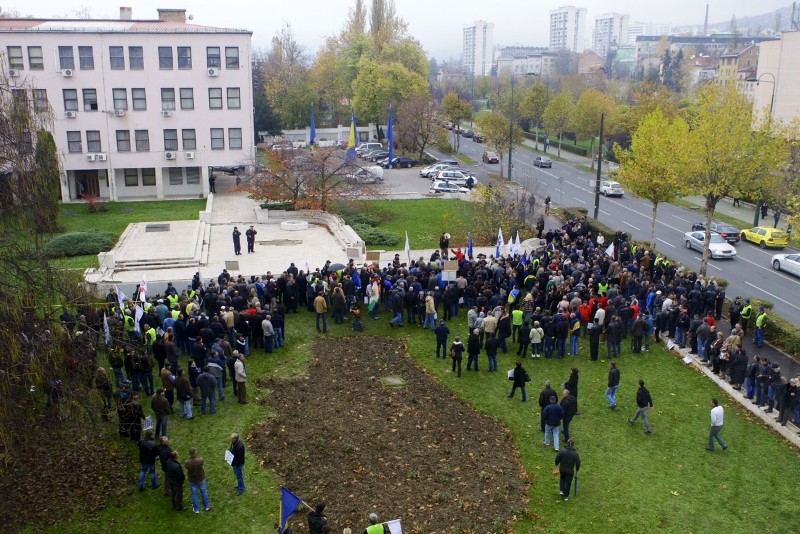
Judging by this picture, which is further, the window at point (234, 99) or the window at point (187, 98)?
Result: the window at point (234, 99)

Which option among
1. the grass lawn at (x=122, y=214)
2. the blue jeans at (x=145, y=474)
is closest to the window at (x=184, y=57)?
the grass lawn at (x=122, y=214)

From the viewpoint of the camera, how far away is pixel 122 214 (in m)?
41.3

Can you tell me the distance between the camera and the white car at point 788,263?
105 feet

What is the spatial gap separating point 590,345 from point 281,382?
8420mm

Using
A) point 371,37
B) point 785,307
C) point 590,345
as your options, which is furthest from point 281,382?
point 371,37

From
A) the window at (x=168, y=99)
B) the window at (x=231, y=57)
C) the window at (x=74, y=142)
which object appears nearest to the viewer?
the window at (x=74, y=142)

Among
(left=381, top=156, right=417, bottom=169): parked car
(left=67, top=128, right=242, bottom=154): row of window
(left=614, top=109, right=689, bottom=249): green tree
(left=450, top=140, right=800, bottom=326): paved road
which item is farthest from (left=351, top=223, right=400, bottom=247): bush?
(left=381, top=156, right=417, bottom=169): parked car

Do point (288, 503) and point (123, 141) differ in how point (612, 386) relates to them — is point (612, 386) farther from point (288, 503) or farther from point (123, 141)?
point (123, 141)

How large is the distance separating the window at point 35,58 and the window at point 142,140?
6411 mm

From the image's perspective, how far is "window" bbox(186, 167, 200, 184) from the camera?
4856cm

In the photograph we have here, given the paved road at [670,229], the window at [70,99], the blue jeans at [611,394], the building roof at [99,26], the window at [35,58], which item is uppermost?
A: the building roof at [99,26]

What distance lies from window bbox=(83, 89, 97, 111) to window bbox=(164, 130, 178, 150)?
172 inches

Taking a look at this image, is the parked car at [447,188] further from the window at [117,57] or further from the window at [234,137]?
the window at [117,57]

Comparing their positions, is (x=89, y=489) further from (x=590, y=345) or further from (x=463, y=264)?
(x=463, y=264)
